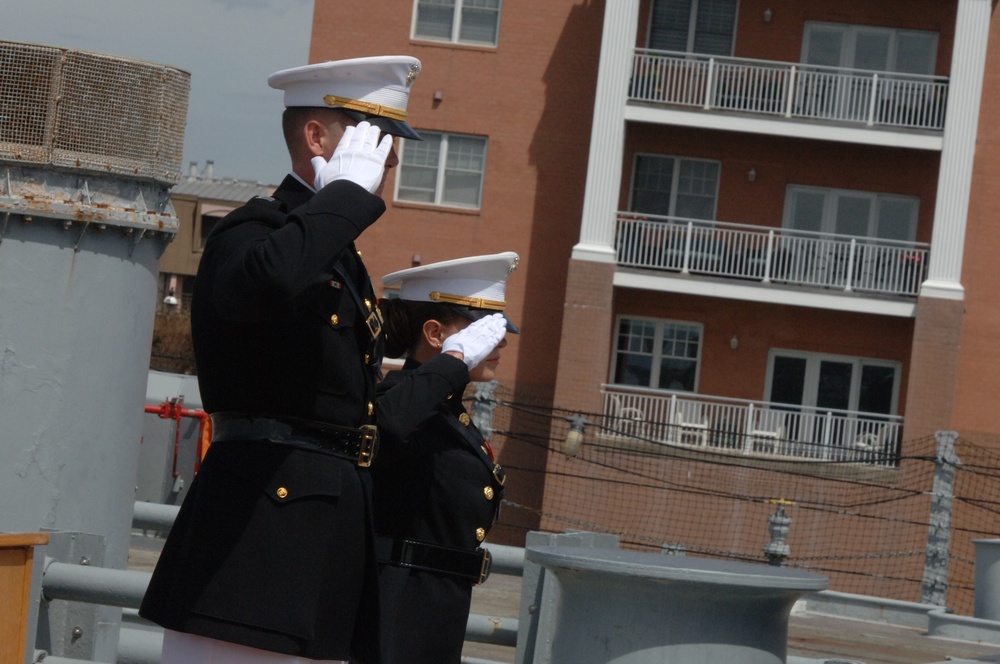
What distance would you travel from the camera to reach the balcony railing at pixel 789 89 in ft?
74.8

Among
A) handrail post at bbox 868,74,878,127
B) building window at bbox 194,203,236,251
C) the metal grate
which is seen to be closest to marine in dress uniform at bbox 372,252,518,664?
the metal grate

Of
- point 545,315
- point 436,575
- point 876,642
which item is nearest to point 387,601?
point 436,575

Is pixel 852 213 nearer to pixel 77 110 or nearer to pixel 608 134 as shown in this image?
pixel 608 134

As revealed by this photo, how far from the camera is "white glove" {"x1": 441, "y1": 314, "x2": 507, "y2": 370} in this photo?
3.87 metres

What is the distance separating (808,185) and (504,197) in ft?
17.3

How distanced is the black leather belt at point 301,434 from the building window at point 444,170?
2115cm

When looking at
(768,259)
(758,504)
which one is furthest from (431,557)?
(768,259)

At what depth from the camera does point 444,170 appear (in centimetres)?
2425

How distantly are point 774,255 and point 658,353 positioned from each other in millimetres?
2598

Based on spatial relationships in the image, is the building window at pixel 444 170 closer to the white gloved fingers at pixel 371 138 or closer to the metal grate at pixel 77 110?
the metal grate at pixel 77 110

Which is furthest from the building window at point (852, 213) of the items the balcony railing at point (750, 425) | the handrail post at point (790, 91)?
the balcony railing at point (750, 425)

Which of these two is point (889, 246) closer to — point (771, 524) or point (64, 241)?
point (771, 524)

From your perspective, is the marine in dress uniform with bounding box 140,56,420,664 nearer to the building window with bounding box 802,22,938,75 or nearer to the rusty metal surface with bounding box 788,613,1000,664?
the rusty metal surface with bounding box 788,613,1000,664

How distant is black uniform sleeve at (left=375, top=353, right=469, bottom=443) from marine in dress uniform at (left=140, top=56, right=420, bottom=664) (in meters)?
0.25
